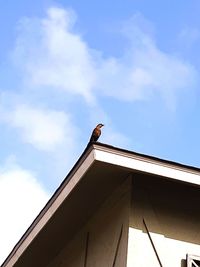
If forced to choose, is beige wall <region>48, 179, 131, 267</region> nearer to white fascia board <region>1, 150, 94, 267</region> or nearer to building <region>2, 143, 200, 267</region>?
building <region>2, 143, 200, 267</region>

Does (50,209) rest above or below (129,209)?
above

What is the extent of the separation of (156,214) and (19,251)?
9.55ft

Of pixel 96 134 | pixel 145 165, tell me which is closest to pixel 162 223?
pixel 145 165

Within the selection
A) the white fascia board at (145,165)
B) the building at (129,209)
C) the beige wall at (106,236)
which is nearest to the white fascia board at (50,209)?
the building at (129,209)

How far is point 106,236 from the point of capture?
814 cm

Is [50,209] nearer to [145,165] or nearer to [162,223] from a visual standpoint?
[162,223]

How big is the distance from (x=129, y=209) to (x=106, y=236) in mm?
718

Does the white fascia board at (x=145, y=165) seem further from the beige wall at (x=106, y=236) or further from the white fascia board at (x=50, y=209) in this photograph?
the beige wall at (x=106, y=236)

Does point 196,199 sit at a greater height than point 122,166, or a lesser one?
greater

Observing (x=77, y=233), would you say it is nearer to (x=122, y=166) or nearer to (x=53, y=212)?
(x=53, y=212)

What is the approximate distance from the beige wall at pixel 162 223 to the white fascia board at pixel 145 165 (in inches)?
15.4

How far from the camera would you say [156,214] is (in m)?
7.76

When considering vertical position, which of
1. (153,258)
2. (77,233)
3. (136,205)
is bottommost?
(153,258)

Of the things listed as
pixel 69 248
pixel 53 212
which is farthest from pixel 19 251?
pixel 53 212
